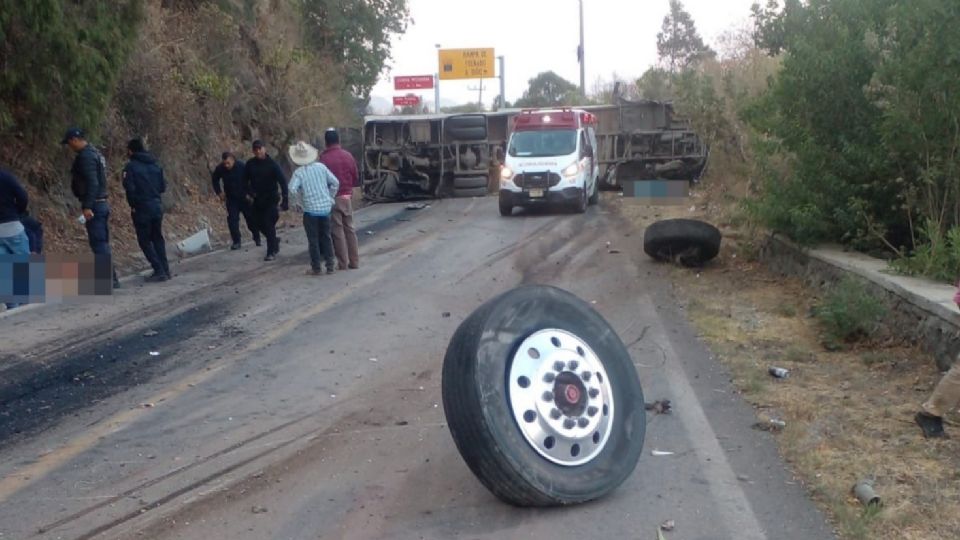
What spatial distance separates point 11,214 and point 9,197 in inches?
7.0

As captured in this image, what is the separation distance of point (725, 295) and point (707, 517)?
7.27 meters

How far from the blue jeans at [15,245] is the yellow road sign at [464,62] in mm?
55531

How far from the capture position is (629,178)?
3117 cm

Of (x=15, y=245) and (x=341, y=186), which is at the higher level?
(x=341, y=186)

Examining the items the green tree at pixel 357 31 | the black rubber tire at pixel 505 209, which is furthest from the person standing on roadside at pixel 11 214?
the green tree at pixel 357 31

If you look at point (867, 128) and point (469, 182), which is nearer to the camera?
point (867, 128)

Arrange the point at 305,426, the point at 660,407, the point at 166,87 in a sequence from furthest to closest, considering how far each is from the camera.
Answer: the point at 166,87, the point at 660,407, the point at 305,426

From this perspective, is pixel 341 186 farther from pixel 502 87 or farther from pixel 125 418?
pixel 502 87

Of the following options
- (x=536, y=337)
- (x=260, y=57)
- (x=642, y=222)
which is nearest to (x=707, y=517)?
(x=536, y=337)

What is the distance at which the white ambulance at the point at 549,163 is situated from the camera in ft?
78.3

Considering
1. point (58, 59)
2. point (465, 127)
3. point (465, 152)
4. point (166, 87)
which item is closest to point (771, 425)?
point (58, 59)

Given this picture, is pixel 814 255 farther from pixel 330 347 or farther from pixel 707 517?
pixel 707 517

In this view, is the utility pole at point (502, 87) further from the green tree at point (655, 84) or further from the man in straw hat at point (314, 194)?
the man in straw hat at point (314, 194)

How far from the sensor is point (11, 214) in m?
11.3
